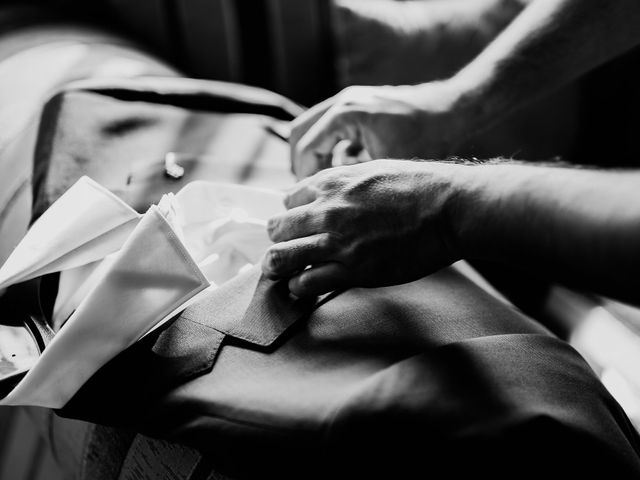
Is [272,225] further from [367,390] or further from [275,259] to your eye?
[367,390]

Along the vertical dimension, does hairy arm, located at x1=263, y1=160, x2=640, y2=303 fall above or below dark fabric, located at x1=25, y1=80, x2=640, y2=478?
above

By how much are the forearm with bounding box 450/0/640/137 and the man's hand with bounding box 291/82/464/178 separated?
30mm

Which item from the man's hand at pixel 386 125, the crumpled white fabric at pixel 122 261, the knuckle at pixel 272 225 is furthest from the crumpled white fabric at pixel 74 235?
the man's hand at pixel 386 125

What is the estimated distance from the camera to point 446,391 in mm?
442

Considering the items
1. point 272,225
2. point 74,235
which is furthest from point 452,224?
point 74,235

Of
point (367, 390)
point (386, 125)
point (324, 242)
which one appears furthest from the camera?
point (386, 125)

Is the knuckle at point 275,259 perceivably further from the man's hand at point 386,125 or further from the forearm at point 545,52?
the forearm at point 545,52

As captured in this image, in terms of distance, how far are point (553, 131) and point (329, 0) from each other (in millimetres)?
476

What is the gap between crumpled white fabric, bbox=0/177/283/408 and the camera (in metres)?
0.50

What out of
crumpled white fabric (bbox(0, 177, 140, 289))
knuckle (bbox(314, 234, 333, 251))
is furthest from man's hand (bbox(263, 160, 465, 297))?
crumpled white fabric (bbox(0, 177, 140, 289))

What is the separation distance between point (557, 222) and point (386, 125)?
34 centimetres

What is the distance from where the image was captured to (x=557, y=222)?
446mm

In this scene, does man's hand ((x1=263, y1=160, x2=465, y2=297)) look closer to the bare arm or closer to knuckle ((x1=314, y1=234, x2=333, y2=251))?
knuckle ((x1=314, y1=234, x2=333, y2=251))

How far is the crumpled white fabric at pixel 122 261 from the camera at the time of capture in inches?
19.6
